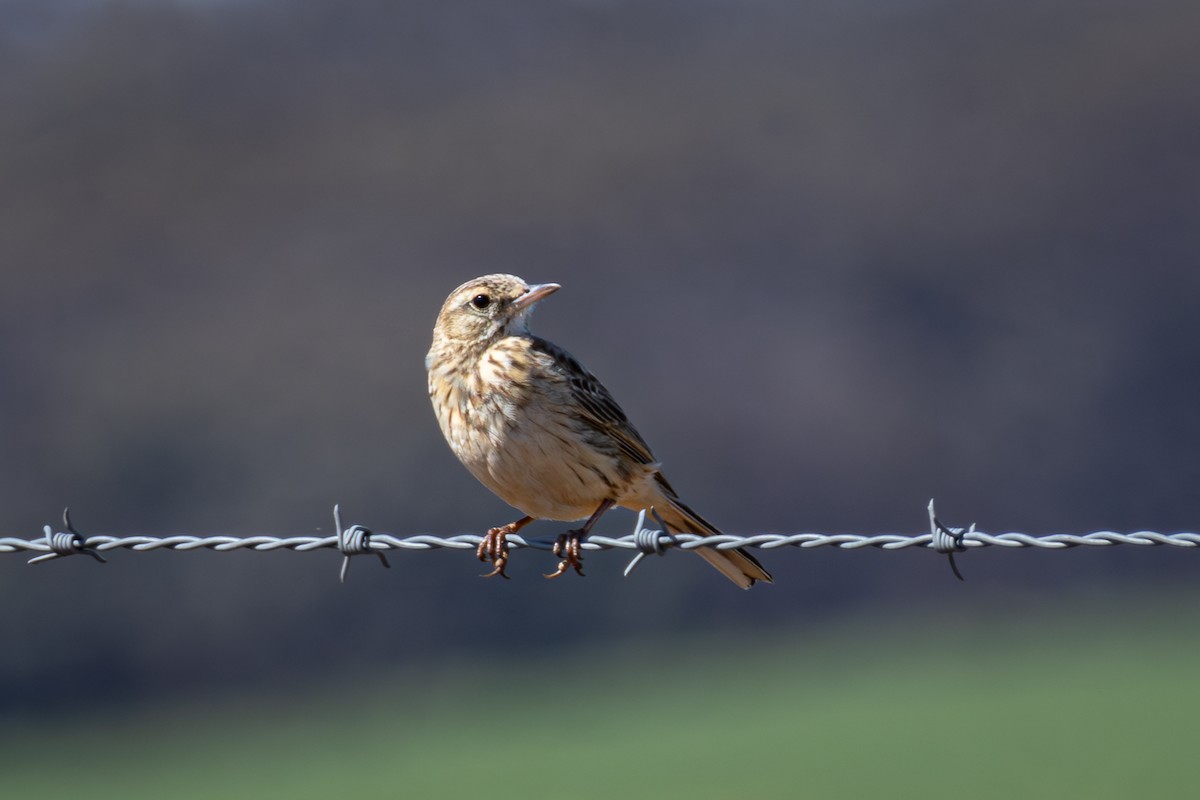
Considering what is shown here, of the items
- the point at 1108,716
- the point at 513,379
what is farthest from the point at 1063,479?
the point at 513,379

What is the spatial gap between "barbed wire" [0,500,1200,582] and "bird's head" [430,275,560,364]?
1.38 metres

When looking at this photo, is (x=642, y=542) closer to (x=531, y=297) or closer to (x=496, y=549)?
(x=496, y=549)

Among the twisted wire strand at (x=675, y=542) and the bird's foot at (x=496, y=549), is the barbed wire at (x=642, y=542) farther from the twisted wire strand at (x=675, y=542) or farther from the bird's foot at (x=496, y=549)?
the bird's foot at (x=496, y=549)

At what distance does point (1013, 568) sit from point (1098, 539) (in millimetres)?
22907

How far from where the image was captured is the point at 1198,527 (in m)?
27.8

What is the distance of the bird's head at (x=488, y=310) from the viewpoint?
23.5ft

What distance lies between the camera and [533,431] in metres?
6.64

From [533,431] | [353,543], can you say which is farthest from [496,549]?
[353,543]

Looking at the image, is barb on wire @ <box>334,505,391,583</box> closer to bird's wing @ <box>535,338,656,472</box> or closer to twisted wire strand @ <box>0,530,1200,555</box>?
twisted wire strand @ <box>0,530,1200,555</box>

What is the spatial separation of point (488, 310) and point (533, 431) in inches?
32.5

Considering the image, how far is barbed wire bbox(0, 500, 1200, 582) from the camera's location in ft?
15.8

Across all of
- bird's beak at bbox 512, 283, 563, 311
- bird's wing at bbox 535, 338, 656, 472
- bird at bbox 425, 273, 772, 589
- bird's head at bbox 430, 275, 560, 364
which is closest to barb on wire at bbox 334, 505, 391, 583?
bird at bbox 425, 273, 772, 589

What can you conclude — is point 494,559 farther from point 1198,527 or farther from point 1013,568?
point 1198,527

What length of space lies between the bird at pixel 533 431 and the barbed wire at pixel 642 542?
23.5 inches
